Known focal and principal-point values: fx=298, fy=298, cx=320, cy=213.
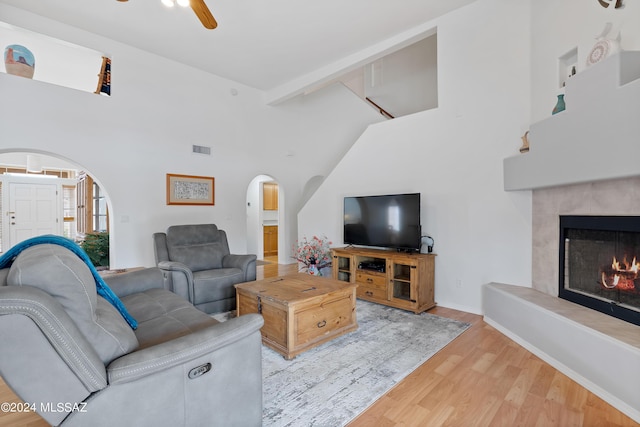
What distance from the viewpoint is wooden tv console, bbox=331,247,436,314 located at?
11.3 ft

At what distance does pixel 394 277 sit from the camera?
366 centimetres

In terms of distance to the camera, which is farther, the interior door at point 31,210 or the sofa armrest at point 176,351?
the interior door at point 31,210

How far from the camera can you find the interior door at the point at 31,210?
6922mm

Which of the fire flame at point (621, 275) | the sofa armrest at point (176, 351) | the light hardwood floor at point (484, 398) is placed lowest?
the light hardwood floor at point (484, 398)

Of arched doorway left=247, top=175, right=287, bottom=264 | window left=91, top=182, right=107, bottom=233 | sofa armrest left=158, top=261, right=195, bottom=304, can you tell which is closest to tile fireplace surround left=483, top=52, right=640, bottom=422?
sofa armrest left=158, top=261, right=195, bottom=304

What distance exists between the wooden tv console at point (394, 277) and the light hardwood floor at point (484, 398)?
3.23 ft

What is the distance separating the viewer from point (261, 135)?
6160 mm

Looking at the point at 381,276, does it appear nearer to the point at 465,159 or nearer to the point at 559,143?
the point at 465,159

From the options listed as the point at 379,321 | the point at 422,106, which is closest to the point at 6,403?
the point at 379,321

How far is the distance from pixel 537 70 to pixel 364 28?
6.93ft

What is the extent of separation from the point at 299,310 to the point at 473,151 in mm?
2679

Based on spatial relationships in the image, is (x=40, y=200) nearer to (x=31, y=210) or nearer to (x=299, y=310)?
(x=31, y=210)

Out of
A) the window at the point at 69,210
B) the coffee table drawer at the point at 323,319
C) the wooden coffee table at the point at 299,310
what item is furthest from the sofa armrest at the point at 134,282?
the window at the point at 69,210

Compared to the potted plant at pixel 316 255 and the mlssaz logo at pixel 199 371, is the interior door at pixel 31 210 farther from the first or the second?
the mlssaz logo at pixel 199 371
